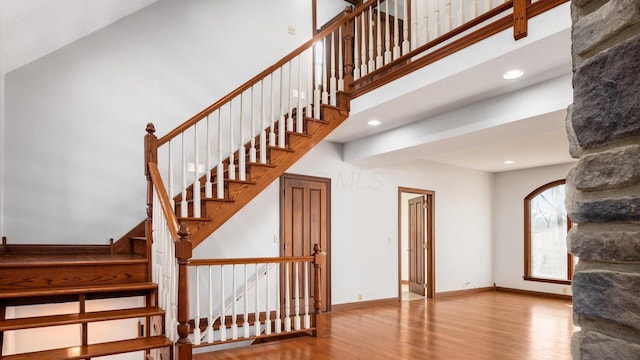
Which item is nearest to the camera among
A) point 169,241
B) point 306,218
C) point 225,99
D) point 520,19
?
point 520,19

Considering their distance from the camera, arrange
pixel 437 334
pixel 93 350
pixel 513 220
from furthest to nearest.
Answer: pixel 513 220 < pixel 437 334 < pixel 93 350

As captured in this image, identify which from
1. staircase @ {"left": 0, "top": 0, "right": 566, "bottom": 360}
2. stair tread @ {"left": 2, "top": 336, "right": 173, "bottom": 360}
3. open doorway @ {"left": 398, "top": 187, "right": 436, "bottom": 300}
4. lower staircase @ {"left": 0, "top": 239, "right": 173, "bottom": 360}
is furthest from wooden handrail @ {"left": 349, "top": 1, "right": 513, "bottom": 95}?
stair tread @ {"left": 2, "top": 336, "right": 173, "bottom": 360}

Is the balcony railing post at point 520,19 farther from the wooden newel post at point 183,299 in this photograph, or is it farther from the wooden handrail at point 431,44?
the wooden newel post at point 183,299

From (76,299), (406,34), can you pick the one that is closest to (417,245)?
(406,34)

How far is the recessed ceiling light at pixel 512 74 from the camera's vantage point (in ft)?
11.1

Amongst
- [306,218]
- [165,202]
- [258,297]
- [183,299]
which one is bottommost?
[258,297]

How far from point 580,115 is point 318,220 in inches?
211

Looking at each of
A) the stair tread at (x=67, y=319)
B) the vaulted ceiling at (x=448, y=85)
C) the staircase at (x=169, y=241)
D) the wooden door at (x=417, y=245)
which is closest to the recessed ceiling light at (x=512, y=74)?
the vaulted ceiling at (x=448, y=85)

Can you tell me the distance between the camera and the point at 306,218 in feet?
19.5

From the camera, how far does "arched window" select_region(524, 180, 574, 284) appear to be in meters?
7.70

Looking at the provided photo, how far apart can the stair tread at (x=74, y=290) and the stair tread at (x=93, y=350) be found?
401 millimetres

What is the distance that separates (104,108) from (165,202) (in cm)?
208

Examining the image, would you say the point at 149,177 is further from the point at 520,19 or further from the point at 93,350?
the point at 520,19

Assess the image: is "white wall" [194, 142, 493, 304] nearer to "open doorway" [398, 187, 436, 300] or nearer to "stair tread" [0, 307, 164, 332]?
"open doorway" [398, 187, 436, 300]
